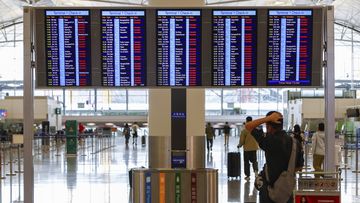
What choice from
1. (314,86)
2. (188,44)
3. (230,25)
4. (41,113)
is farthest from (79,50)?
(41,113)

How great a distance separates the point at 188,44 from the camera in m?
8.29

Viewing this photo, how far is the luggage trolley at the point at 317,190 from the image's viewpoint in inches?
253

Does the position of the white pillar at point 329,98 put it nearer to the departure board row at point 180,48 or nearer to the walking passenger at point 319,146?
the departure board row at point 180,48

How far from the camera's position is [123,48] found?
831cm

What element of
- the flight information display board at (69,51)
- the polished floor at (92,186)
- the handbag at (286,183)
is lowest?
the polished floor at (92,186)

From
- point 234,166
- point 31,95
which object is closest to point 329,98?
point 31,95

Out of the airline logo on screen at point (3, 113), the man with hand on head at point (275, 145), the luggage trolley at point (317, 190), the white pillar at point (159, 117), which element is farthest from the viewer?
the airline logo on screen at point (3, 113)

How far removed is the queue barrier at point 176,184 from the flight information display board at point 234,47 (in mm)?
1308

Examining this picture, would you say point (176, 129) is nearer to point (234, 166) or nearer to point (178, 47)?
point (178, 47)

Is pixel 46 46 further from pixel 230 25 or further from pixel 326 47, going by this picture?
pixel 326 47

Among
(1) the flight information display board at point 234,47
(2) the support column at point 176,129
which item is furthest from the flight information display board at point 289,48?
(2) the support column at point 176,129

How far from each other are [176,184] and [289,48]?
2.43 m

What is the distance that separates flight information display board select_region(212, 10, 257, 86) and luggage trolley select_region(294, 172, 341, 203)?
7.06ft

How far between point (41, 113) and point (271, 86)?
102 feet
